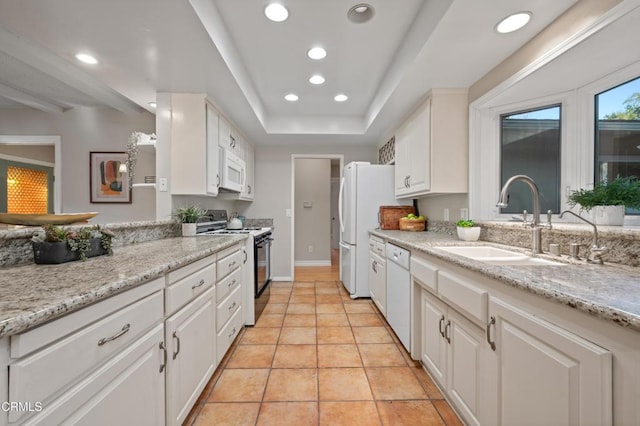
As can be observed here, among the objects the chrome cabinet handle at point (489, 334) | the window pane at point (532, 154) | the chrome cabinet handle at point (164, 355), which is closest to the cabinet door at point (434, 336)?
the chrome cabinet handle at point (489, 334)

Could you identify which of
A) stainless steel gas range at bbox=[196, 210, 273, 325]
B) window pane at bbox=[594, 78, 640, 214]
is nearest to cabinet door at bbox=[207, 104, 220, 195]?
stainless steel gas range at bbox=[196, 210, 273, 325]

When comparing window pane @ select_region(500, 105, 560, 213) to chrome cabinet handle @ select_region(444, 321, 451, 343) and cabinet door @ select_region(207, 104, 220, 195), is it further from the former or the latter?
cabinet door @ select_region(207, 104, 220, 195)

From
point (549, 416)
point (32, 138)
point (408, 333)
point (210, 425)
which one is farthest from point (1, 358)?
point (32, 138)

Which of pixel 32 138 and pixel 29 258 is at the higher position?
pixel 32 138

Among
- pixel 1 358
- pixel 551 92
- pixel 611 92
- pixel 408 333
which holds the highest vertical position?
pixel 551 92

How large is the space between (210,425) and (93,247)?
1.08 metres

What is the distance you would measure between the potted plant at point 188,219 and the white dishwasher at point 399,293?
1.76m

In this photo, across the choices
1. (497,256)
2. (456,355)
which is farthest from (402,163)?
(456,355)

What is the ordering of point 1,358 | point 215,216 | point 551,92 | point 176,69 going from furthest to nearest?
1. point 215,216
2. point 176,69
3. point 551,92
4. point 1,358

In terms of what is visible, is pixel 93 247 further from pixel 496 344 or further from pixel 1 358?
pixel 496 344

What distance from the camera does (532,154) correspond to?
6.53 ft

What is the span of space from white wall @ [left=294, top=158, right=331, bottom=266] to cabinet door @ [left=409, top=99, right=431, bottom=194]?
116 inches

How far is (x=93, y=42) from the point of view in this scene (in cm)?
166

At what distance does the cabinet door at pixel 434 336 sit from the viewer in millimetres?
1514
